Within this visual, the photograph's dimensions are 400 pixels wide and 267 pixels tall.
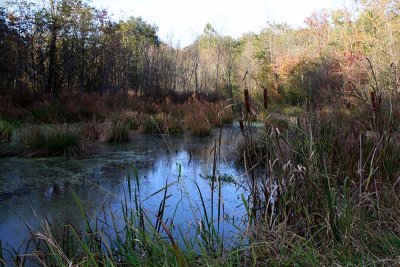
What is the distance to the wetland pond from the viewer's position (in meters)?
2.90

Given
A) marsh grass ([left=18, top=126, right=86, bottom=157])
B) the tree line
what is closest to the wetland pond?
marsh grass ([left=18, top=126, right=86, bottom=157])

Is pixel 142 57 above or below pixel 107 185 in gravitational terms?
above

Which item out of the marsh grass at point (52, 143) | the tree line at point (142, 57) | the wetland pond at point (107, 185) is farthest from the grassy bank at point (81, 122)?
the tree line at point (142, 57)

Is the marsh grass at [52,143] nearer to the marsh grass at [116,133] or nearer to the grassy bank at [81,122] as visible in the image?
the grassy bank at [81,122]

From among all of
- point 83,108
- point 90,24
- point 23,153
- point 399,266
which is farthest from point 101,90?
point 399,266

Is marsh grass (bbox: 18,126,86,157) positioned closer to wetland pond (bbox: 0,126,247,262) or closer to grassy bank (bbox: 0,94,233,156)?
grassy bank (bbox: 0,94,233,156)

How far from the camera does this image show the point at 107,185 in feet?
13.2

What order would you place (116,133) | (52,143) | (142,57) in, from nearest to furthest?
1. (52,143)
2. (116,133)
3. (142,57)

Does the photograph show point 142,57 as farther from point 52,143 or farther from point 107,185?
point 107,185

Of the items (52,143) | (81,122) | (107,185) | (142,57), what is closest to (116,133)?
(81,122)

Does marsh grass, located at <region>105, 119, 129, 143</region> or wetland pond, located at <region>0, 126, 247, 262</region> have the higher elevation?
marsh grass, located at <region>105, 119, 129, 143</region>

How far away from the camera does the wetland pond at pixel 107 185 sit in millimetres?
2902

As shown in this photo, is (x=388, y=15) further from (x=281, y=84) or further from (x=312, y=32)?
(x=312, y=32)

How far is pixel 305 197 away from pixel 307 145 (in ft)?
1.04
